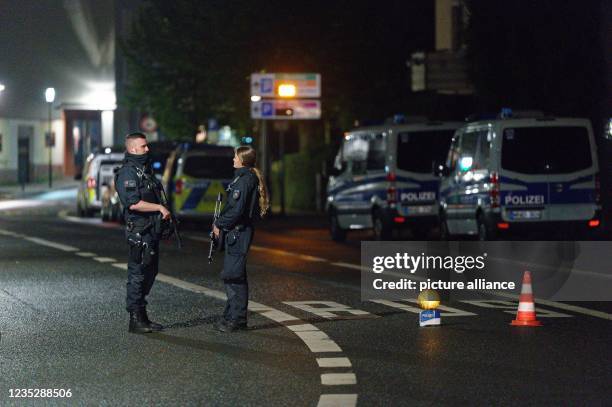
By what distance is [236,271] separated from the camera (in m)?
13.7

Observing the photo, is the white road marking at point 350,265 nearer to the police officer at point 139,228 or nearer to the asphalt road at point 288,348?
the asphalt road at point 288,348

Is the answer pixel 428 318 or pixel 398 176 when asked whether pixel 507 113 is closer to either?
pixel 398 176

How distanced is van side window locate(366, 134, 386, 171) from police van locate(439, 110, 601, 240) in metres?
4.62

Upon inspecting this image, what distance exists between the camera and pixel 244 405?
9812 mm

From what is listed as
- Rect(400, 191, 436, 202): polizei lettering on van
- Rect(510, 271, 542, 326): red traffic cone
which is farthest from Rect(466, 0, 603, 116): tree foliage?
Rect(510, 271, 542, 326): red traffic cone

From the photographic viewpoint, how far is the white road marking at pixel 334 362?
11.7 m

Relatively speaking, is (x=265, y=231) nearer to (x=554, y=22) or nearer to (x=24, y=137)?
(x=554, y=22)

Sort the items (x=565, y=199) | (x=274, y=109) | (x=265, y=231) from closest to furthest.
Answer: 1. (x=565, y=199)
2. (x=265, y=231)
3. (x=274, y=109)

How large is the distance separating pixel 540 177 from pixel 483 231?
1330 millimetres

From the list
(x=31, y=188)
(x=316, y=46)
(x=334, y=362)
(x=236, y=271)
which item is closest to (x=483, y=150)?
(x=236, y=271)

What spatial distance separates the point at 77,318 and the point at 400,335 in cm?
324

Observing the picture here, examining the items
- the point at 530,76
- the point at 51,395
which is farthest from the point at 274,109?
the point at 51,395

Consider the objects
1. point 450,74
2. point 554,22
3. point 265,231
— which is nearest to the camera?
point 554,22

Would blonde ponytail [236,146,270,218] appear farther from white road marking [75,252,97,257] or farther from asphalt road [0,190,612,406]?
white road marking [75,252,97,257]
